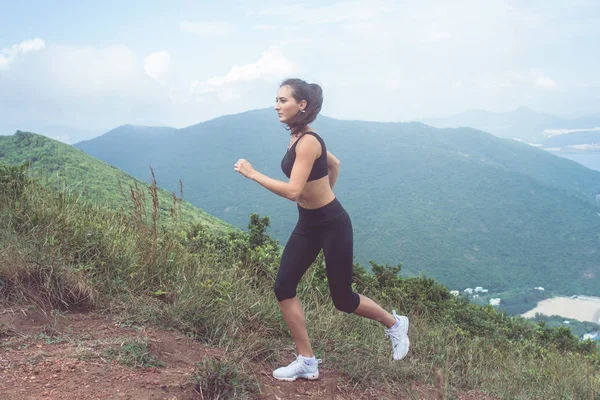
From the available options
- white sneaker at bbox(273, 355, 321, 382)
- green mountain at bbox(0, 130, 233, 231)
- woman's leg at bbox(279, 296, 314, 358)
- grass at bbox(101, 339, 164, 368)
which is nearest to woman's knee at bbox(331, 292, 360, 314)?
woman's leg at bbox(279, 296, 314, 358)

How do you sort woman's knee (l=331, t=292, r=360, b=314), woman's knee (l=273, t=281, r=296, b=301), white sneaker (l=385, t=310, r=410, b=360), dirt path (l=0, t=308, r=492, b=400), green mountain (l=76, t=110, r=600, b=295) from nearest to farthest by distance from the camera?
dirt path (l=0, t=308, r=492, b=400) → woman's knee (l=273, t=281, r=296, b=301) → woman's knee (l=331, t=292, r=360, b=314) → white sneaker (l=385, t=310, r=410, b=360) → green mountain (l=76, t=110, r=600, b=295)

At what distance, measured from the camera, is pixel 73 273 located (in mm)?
4301

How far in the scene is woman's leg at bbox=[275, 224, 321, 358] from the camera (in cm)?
362

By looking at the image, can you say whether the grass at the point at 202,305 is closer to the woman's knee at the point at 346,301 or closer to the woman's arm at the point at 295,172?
the woman's knee at the point at 346,301

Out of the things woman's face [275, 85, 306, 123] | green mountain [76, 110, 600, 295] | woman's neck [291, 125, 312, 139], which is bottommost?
green mountain [76, 110, 600, 295]

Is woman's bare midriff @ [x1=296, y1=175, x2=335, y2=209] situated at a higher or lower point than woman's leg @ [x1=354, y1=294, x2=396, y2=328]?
higher

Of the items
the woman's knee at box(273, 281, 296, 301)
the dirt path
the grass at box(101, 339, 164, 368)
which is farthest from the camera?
the woman's knee at box(273, 281, 296, 301)

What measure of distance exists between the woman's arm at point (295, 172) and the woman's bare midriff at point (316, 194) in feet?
0.78

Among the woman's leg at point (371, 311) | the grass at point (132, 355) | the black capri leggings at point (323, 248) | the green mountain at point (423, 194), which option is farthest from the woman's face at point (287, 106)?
the green mountain at point (423, 194)

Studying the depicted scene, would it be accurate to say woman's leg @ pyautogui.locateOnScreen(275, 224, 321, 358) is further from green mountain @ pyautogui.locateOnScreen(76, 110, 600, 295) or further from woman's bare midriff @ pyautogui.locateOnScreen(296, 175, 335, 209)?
green mountain @ pyautogui.locateOnScreen(76, 110, 600, 295)

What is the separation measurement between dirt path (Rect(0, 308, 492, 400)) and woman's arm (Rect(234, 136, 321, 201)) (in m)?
1.31

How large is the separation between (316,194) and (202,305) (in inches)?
60.8

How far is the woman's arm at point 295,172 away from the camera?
3141 mm

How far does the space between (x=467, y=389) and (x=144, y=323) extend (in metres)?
2.78
